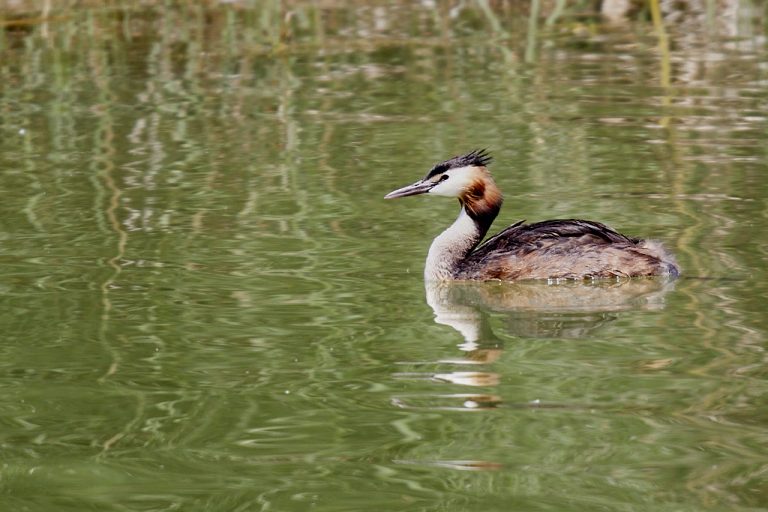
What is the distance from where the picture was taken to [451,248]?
357 inches

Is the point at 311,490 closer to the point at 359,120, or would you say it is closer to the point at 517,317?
the point at 517,317

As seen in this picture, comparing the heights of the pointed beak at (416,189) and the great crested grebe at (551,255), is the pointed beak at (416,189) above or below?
above

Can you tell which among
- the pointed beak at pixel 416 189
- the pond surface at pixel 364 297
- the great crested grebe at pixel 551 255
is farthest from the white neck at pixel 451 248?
the pointed beak at pixel 416 189

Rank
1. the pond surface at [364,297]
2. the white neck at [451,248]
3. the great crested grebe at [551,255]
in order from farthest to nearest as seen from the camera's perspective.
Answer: the white neck at [451,248]
the great crested grebe at [551,255]
the pond surface at [364,297]

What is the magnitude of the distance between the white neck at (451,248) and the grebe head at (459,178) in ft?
0.58

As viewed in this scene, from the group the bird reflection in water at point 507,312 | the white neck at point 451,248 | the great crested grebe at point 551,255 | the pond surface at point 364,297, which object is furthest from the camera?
the white neck at point 451,248

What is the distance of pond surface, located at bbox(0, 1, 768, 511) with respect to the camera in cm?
562

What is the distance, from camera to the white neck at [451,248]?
8859 mm

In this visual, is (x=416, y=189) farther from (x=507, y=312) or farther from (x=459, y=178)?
(x=507, y=312)

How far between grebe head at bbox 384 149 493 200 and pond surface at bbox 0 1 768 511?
0.39m

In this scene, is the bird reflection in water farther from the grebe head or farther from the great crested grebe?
the grebe head

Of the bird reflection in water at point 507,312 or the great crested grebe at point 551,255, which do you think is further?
the great crested grebe at point 551,255

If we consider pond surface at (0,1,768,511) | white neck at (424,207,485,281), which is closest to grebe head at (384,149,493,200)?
white neck at (424,207,485,281)

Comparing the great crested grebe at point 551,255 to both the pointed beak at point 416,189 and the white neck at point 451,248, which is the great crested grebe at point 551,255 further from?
the pointed beak at point 416,189
